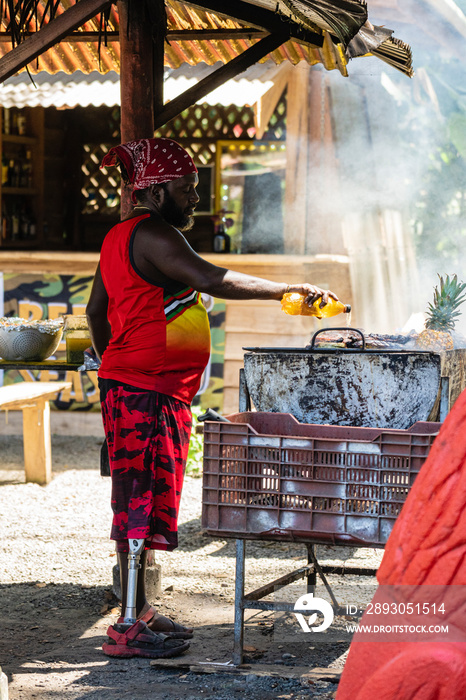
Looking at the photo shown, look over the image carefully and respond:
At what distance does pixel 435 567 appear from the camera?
1.46 m

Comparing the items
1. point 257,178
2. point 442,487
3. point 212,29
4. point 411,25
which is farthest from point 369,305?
point 442,487

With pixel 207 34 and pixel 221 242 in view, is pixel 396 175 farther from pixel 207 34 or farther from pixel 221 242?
pixel 207 34

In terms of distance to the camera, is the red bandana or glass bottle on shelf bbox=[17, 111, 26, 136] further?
glass bottle on shelf bbox=[17, 111, 26, 136]

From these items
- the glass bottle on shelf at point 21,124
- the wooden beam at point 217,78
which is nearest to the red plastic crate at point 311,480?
the wooden beam at point 217,78

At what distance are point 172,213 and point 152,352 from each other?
0.62 metres

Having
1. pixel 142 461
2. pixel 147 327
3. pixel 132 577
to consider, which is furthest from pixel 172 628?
pixel 147 327

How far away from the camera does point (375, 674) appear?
1.52 metres

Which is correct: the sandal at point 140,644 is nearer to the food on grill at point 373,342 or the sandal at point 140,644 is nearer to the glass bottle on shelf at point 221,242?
the food on grill at point 373,342

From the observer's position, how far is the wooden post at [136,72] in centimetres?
390

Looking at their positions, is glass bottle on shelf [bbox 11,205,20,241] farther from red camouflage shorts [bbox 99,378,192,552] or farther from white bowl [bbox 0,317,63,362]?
red camouflage shorts [bbox 99,378,192,552]

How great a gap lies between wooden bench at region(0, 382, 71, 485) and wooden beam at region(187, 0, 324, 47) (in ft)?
10.3

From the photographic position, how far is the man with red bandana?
3.24 meters

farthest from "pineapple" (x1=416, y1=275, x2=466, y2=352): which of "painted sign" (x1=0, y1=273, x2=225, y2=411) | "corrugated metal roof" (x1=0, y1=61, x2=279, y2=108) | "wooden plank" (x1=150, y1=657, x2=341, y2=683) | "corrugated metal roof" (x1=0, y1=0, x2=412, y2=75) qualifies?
"painted sign" (x1=0, y1=273, x2=225, y2=411)

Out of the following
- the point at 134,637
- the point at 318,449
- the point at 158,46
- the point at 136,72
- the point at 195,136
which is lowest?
the point at 134,637
